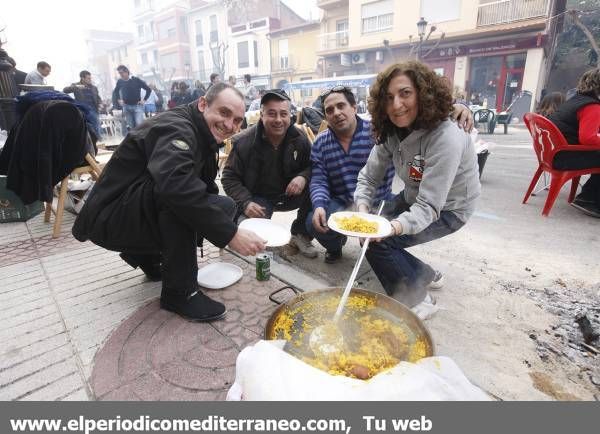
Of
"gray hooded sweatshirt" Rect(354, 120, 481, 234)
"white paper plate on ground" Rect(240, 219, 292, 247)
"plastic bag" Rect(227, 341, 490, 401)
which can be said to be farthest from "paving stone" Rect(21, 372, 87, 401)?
"gray hooded sweatshirt" Rect(354, 120, 481, 234)

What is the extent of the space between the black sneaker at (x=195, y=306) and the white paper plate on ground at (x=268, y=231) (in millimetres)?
546

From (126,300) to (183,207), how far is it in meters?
1.05

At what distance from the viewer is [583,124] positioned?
12.1 ft

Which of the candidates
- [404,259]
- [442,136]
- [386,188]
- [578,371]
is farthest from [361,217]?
[578,371]

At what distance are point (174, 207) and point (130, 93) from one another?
931 centimetres

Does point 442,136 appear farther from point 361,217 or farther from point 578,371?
point 578,371

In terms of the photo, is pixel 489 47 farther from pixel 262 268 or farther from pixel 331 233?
pixel 262 268

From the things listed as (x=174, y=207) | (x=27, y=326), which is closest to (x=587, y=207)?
(x=174, y=207)

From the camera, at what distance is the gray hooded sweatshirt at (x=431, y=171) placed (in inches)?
79.3

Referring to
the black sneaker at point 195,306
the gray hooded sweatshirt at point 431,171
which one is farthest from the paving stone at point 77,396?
the gray hooded sweatshirt at point 431,171

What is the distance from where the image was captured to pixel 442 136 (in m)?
2.03

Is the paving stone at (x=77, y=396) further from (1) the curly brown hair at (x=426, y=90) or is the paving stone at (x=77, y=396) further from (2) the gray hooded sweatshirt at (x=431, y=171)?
(1) the curly brown hair at (x=426, y=90)

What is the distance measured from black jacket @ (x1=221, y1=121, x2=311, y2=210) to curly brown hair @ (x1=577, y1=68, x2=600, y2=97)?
3153 millimetres

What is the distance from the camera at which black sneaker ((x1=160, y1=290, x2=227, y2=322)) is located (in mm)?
2172
